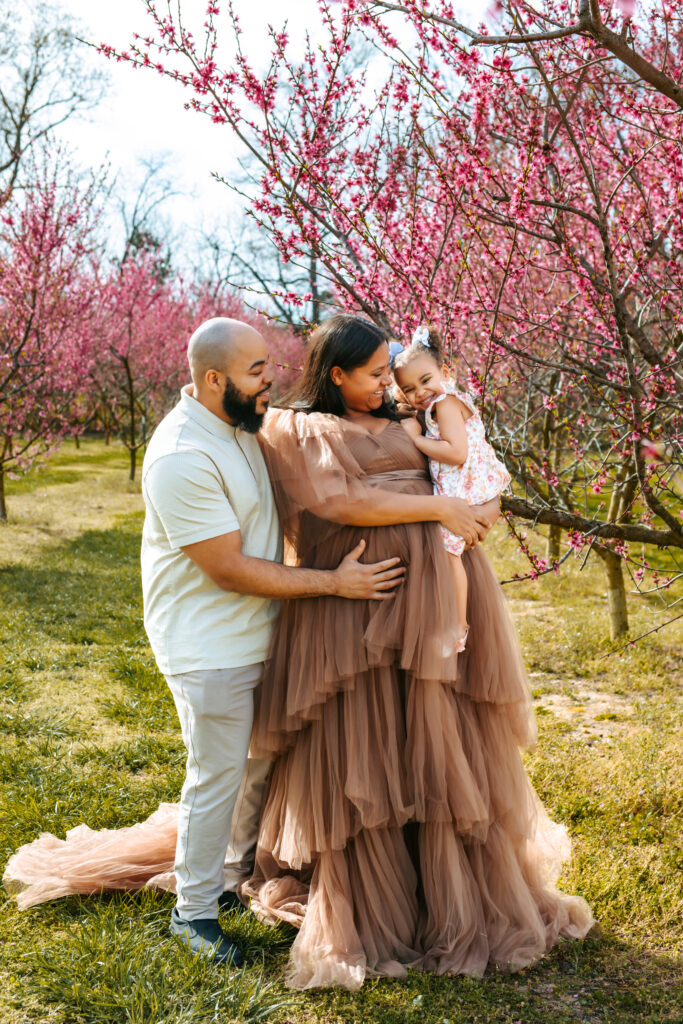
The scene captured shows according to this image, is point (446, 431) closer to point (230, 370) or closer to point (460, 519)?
point (460, 519)

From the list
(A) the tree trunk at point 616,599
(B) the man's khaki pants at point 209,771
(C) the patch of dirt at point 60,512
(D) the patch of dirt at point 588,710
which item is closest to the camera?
(B) the man's khaki pants at point 209,771

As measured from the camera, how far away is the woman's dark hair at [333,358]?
8.51 feet

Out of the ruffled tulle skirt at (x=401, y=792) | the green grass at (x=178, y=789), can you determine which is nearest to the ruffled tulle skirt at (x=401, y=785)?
the ruffled tulle skirt at (x=401, y=792)

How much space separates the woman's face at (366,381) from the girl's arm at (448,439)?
0.66 feet

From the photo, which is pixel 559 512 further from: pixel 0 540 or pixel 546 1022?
pixel 0 540

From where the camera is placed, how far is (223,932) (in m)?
2.64

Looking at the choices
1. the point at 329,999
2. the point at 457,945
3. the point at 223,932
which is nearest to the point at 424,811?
the point at 457,945

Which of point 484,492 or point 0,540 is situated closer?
point 484,492

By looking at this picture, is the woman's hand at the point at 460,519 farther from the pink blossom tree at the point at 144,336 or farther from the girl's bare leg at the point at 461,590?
the pink blossom tree at the point at 144,336

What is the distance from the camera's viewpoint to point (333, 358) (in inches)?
103

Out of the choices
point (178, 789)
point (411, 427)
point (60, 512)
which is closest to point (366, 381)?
point (411, 427)

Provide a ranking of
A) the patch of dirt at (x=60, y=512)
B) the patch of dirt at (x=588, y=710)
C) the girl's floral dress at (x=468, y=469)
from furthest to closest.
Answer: the patch of dirt at (x=60, y=512)
the patch of dirt at (x=588, y=710)
the girl's floral dress at (x=468, y=469)

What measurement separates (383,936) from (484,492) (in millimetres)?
1505

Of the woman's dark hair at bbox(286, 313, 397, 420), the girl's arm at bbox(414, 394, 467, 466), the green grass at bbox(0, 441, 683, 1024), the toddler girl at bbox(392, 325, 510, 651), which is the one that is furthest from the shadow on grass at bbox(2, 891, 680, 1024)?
the woman's dark hair at bbox(286, 313, 397, 420)
